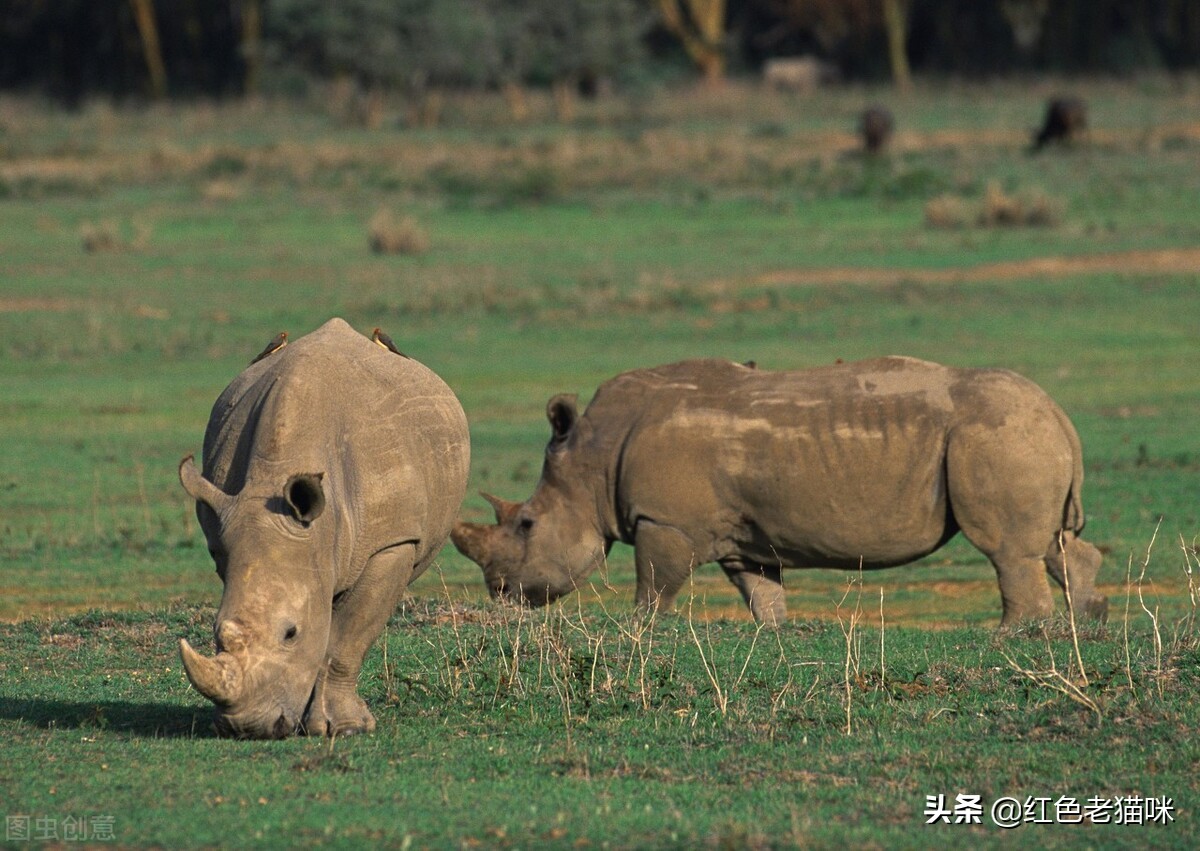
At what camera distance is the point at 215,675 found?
6.97 m

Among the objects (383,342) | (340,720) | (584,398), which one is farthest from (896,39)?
(340,720)

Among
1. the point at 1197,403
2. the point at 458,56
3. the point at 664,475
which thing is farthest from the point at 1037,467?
the point at 458,56

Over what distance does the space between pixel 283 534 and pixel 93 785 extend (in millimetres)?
1033

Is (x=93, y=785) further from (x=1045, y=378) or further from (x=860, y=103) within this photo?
(x=860, y=103)

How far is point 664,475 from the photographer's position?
10.8 metres

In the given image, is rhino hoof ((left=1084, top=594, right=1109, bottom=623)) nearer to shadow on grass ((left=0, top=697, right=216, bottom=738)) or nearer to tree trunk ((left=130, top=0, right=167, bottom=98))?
shadow on grass ((left=0, top=697, right=216, bottom=738))

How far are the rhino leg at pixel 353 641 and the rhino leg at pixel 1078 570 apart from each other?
4033 millimetres

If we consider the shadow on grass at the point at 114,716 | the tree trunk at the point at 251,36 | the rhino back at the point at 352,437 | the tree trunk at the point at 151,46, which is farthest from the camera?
the tree trunk at the point at 151,46

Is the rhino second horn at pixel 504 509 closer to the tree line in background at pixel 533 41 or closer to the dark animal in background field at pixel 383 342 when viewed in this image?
the dark animal in background field at pixel 383 342

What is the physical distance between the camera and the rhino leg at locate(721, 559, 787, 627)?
1118 cm

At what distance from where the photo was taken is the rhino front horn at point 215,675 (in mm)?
6859

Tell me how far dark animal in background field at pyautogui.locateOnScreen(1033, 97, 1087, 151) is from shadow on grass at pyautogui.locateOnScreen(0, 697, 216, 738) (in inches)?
1367

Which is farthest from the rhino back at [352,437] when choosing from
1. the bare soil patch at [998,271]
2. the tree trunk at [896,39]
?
the tree trunk at [896,39]

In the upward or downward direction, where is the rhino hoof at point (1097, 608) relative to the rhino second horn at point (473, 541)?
downward
